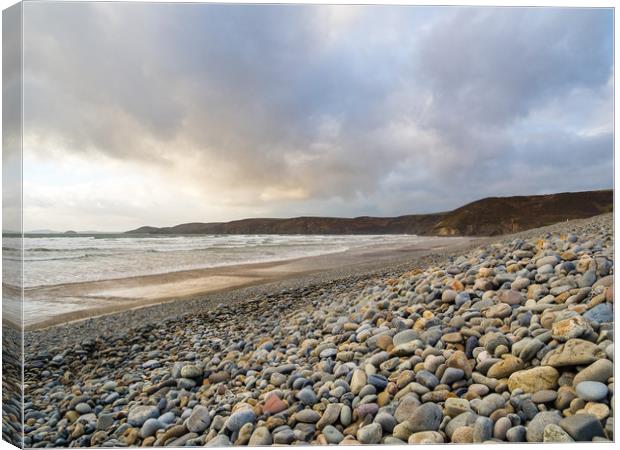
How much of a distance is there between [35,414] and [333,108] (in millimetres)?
3054

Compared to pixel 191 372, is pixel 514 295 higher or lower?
higher

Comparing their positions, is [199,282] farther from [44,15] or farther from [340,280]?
[44,15]

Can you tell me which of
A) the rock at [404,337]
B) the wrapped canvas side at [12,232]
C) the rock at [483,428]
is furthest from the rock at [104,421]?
the rock at [483,428]

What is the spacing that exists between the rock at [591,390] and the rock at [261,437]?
185cm

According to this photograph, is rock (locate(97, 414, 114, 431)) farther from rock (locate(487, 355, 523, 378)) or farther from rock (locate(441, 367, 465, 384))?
rock (locate(487, 355, 523, 378))

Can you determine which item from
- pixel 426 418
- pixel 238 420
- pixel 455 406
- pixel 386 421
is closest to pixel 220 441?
pixel 238 420

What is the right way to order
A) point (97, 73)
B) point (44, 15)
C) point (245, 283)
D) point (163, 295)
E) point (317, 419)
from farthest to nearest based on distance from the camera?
point (245, 283) → point (163, 295) → point (97, 73) → point (44, 15) → point (317, 419)

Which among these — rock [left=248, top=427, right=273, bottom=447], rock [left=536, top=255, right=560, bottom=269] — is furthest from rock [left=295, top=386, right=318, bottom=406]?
rock [left=536, top=255, right=560, bottom=269]

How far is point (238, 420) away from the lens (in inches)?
99.6

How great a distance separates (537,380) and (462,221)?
166 centimetres

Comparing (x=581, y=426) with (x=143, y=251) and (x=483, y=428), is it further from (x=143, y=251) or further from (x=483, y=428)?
(x=143, y=251)

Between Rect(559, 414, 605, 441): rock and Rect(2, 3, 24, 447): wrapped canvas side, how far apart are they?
3407mm

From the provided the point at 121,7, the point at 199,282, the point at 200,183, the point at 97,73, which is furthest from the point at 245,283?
the point at 121,7

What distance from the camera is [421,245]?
13.2 ft
